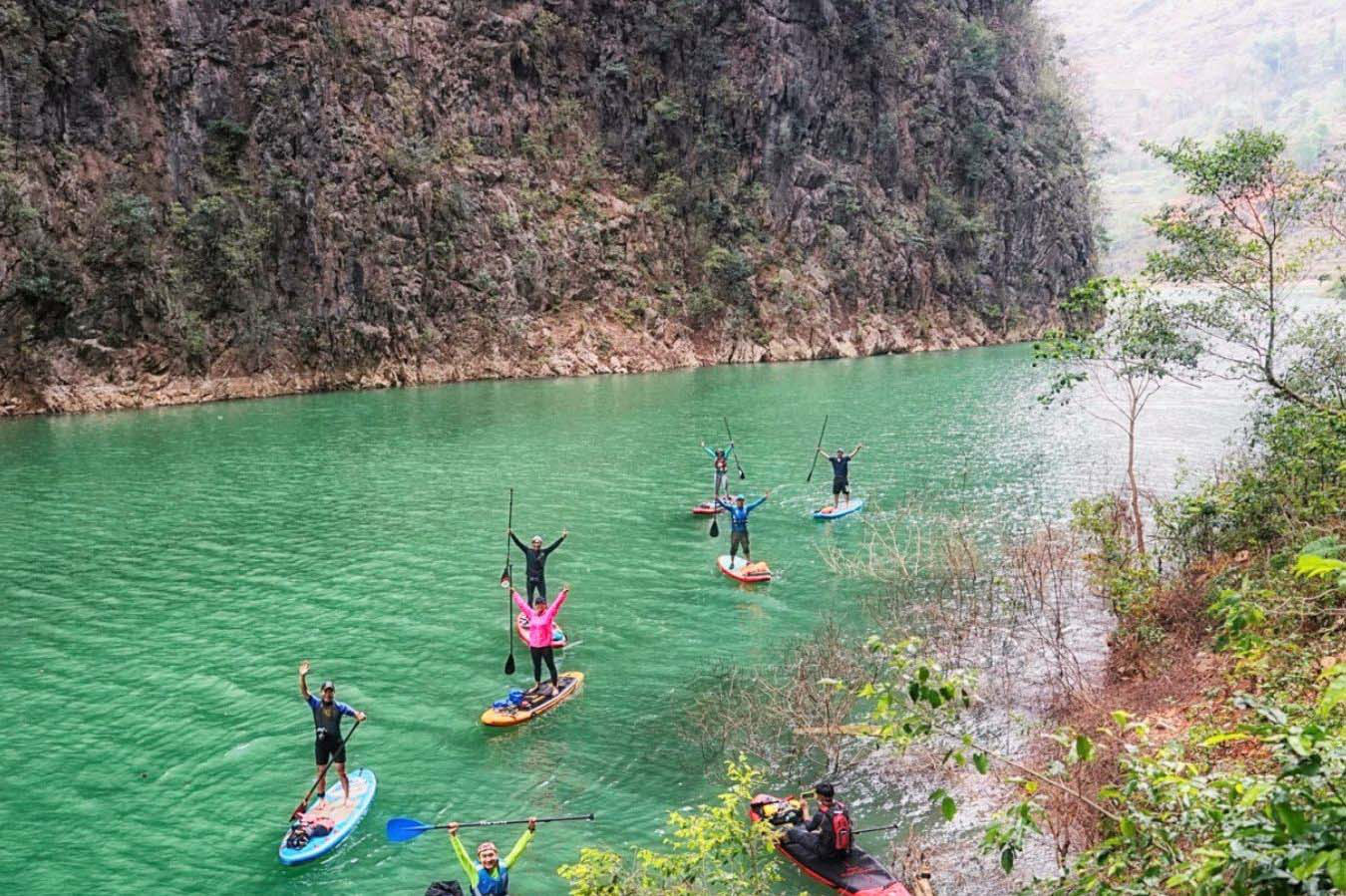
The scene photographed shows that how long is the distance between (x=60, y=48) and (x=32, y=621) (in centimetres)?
5044

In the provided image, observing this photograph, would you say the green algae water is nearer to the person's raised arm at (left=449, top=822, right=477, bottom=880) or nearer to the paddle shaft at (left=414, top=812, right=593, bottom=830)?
the paddle shaft at (left=414, top=812, right=593, bottom=830)

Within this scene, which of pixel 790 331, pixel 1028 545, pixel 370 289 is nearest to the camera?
pixel 1028 545

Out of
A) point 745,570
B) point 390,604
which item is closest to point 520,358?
point 390,604

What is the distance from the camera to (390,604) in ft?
65.7

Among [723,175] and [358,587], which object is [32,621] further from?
[723,175]

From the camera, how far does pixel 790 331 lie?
8144 cm

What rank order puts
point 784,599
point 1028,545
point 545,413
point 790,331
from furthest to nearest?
1. point 790,331
2. point 545,413
3. point 1028,545
4. point 784,599

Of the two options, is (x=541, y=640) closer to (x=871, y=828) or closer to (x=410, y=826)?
(x=410, y=826)

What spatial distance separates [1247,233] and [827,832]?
1446 centimetres

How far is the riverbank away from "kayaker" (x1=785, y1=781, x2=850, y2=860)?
180 ft

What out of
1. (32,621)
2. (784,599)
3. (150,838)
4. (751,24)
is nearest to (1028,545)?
(784,599)

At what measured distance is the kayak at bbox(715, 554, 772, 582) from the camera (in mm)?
21250

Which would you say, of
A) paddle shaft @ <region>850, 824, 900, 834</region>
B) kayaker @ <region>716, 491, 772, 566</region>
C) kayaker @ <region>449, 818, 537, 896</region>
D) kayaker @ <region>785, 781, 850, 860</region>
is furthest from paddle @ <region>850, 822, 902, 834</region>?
kayaker @ <region>716, 491, 772, 566</region>

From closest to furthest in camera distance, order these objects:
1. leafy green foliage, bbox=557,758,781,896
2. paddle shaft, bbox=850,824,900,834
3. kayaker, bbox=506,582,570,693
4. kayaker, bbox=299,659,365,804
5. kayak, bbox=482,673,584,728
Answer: leafy green foliage, bbox=557,758,781,896, paddle shaft, bbox=850,824,900,834, kayaker, bbox=299,659,365,804, kayak, bbox=482,673,584,728, kayaker, bbox=506,582,570,693
